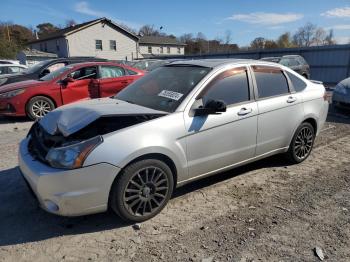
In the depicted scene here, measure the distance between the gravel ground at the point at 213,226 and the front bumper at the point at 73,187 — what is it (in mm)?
359

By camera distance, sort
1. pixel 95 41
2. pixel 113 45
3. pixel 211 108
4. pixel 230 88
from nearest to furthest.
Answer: pixel 211 108 → pixel 230 88 → pixel 95 41 → pixel 113 45

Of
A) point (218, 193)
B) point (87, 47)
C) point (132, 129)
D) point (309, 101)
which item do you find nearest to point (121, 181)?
point (132, 129)

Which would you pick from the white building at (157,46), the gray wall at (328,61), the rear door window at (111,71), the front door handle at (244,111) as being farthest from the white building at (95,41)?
the front door handle at (244,111)

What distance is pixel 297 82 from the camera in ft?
16.4

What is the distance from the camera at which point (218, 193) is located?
4156 mm

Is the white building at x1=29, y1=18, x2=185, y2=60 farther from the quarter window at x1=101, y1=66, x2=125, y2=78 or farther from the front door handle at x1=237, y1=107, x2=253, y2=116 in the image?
the front door handle at x1=237, y1=107, x2=253, y2=116

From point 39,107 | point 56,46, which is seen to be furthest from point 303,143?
point 56,46

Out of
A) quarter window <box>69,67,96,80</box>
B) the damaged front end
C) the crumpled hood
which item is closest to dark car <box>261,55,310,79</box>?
quarter window <box>69,67,96,80</box>

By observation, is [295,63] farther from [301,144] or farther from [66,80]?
[301,144]

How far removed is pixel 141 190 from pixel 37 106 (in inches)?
246

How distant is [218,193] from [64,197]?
198cm

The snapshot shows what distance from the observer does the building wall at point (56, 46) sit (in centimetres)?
4200

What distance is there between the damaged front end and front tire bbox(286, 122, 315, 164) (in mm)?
2509

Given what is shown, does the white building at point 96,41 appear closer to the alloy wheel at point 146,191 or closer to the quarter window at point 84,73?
the quarter window at point 84,73
